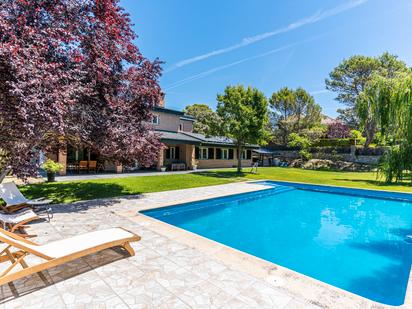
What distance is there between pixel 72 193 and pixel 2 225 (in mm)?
5369

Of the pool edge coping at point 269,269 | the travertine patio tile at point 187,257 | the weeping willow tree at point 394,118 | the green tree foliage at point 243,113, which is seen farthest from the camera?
the green tree foliage at point 243,113

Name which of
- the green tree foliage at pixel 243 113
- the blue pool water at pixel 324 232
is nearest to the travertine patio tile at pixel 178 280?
the blue pool water at pixel 324 232

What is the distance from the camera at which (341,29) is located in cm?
1683

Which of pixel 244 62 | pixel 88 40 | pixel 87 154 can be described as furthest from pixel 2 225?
pixel 244 62

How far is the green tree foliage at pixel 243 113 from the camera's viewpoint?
67.9 ft

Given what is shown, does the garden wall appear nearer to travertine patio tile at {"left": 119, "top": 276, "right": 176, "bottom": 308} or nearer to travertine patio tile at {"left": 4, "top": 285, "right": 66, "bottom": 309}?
travertine patio tile at {"left": 119, "top": 276, "right": 176, "bottom": 308}

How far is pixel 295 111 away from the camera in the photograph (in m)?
42.2

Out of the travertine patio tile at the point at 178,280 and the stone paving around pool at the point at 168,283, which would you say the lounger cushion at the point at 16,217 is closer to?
the stone paving around pool at the point at 168,283

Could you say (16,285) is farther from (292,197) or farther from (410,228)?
(292,197)

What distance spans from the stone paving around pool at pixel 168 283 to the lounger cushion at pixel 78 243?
432 mm

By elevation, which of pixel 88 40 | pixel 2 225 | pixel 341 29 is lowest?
pixel 2 225

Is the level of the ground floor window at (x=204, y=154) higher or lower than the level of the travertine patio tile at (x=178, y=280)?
→ higher

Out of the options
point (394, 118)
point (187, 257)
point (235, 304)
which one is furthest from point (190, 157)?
point (235, 304)

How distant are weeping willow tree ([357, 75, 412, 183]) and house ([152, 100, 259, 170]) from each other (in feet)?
41.6
